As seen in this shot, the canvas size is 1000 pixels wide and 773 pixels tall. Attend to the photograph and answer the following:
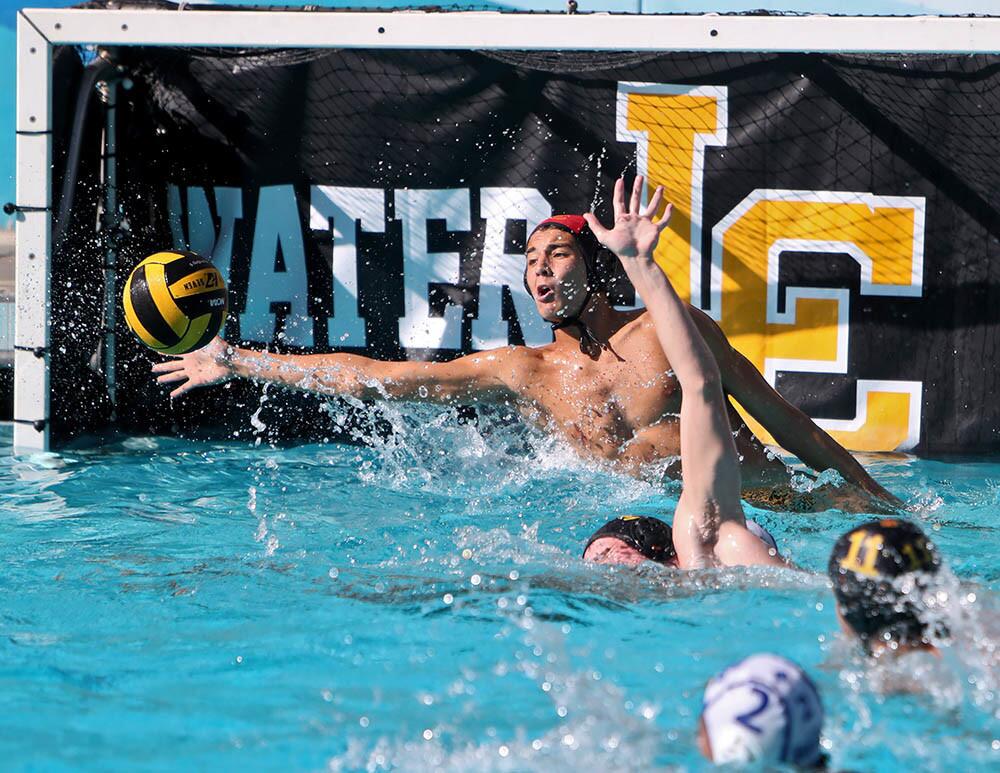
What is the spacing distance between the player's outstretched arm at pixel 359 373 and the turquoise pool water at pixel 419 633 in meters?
0.40

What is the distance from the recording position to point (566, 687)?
272 centimetres

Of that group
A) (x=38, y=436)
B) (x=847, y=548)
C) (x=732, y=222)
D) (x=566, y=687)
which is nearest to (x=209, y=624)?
(x=566, y=687)

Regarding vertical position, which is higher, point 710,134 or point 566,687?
point 710,134

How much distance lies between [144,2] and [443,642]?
12.2 ft

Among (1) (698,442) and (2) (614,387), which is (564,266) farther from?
(1) (698,442)

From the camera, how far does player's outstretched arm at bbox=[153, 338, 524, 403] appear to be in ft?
14.8

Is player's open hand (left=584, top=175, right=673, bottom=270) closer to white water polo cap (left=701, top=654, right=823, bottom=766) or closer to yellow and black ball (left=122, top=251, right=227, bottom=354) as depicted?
white water polo cap (left=701, top=654, right=823, bottom=766)

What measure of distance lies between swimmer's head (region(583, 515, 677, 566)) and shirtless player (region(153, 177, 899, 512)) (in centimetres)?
95

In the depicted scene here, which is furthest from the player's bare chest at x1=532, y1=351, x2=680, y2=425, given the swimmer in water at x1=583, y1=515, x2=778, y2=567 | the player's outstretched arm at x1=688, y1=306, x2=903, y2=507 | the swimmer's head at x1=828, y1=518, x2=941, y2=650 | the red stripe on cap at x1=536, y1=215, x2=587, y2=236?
the swimmer's head at x1=828, y1=518, x2=941, y2=650

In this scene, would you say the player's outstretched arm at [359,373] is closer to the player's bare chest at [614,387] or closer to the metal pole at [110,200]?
the player's bare chest at [614,387]

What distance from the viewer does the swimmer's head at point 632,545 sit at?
339 centimetres

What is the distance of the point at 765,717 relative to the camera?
2.12 meters

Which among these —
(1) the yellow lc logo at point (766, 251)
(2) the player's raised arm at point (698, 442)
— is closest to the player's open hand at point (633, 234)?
(2) the player's raised arm at point (698, 442)

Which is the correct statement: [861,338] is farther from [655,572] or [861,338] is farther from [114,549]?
[114,549]
